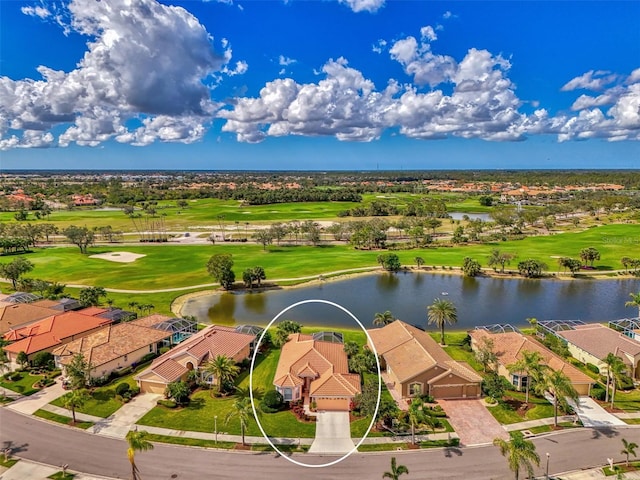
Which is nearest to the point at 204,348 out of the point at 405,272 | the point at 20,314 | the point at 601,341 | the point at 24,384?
the point at 24,384

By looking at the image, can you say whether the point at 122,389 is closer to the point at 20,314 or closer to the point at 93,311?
the point at 93,311

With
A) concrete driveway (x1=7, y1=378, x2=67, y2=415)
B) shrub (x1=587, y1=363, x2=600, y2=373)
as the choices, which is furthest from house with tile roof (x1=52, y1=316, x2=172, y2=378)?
shrub (x1=587, y1=363, x2=600, y2=373)

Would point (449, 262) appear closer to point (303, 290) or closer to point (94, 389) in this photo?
point (303, 290)

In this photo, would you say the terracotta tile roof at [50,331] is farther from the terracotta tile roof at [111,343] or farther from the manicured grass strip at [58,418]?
the manicured grass strip at [58,418]

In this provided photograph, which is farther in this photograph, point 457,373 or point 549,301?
point 549,301

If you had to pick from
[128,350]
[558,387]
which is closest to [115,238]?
[128,350]

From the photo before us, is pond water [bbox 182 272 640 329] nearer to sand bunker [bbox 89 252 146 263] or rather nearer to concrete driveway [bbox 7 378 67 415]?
concrete driveway [bbox 7 378 67 415]

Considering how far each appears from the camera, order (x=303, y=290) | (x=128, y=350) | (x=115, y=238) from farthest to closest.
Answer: (x=115, y=238) < (x=303, y=290) < (x=128, y=350)

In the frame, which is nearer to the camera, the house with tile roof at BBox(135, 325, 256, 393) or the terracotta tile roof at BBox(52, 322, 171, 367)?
the house with tile roof at BBox(135, 325, 256, 393)
